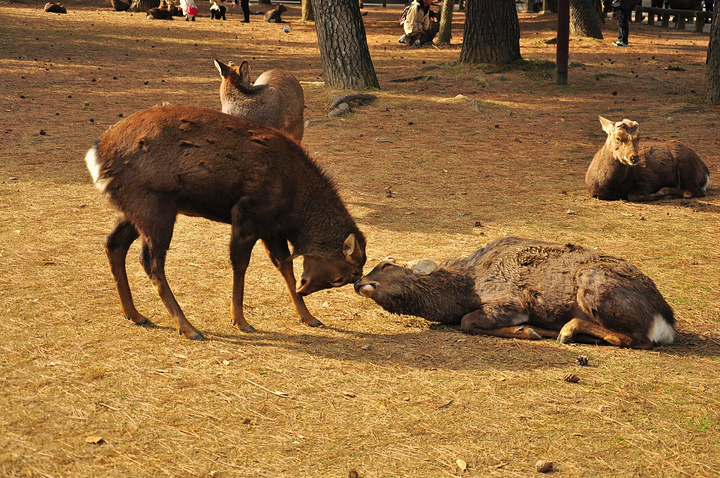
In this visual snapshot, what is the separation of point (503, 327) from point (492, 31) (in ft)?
48.8

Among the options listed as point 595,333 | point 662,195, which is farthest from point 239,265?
point 662,195

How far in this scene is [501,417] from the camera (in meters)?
5.01

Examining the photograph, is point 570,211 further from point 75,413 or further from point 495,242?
point 75,413

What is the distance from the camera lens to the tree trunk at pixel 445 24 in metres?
26.3

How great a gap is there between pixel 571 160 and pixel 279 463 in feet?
31.3

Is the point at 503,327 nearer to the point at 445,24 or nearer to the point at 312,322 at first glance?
the point at 312,322

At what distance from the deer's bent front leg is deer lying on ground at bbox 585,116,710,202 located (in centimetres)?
601

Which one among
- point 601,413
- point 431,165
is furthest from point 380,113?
point 601,413

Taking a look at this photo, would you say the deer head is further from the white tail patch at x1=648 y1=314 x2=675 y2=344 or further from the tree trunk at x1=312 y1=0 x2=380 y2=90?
the tree trunk at x1=312 y1=0 x2=380 y2=90

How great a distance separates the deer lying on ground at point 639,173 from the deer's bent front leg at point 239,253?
6012 millimetres

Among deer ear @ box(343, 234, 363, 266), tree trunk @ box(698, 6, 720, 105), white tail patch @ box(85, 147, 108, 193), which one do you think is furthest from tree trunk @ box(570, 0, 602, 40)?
white tail patch @ box(85, 147, 108, 193)

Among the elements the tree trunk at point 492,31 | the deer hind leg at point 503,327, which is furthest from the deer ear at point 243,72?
the tree trunk at point 492,31

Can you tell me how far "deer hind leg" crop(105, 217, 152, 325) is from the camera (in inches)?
250

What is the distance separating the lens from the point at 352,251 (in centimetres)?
627
